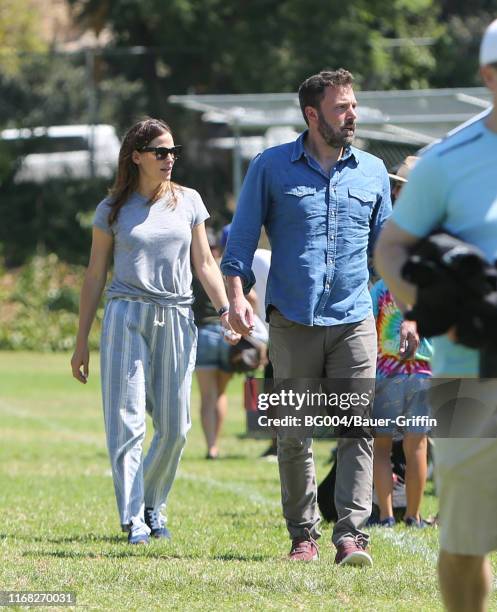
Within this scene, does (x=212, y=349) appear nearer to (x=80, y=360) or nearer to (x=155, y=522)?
(x=155, y=522)

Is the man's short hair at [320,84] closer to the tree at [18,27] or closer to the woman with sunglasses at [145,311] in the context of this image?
the woman with sunglasses at [145,311]

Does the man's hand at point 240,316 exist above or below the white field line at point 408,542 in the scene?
above

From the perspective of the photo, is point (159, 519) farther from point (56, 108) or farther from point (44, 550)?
point (56, 108)

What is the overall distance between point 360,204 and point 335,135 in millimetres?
360

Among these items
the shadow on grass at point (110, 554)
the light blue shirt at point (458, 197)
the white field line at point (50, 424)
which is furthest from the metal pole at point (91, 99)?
the light blue shirt at point (458, 197)

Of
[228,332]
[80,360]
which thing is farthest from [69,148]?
[228,332]

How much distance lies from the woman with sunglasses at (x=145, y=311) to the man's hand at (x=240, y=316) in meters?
0.65

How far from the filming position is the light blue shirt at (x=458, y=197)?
407 cm

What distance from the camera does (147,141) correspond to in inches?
297

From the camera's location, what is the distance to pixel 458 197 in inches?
161

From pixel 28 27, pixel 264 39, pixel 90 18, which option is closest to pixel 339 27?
pixel 264 39

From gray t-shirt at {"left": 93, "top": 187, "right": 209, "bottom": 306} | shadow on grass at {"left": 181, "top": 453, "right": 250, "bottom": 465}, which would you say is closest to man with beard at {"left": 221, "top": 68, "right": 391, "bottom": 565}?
gray t-shirt at {"left": 93, "top": 187, "right": 209, "bottom": 306}

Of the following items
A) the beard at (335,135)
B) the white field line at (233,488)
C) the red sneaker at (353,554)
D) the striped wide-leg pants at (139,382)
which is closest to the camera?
the red sneaker at (353,554)

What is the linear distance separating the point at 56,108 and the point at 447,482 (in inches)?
1151
